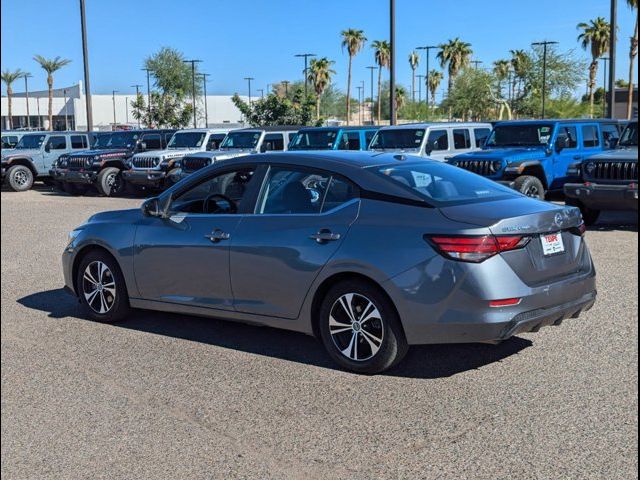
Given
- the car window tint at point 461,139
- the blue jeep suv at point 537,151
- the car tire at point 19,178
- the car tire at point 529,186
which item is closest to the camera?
the car tire at point 529,186

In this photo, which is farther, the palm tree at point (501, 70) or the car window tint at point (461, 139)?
the palm tree at point (501, 70)

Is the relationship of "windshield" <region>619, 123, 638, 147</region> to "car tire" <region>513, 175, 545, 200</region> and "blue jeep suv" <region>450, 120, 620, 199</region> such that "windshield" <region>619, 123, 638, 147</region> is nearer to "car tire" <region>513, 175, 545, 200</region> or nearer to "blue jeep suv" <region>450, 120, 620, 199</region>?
"blue jeep suv" <region>450, 120, 620, 199</region>

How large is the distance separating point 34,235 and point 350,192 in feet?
30.9

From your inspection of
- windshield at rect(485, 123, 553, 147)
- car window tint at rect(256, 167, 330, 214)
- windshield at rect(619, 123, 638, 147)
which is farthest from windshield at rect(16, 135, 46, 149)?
car window tint at rect(256, 167, 330, 214)

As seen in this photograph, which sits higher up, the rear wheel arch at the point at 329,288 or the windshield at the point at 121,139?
the windshield at the point at 121,139

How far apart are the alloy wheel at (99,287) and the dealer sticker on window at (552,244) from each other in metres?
3.71

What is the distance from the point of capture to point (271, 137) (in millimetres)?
20406

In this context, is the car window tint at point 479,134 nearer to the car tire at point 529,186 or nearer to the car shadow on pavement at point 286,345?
the car tire at point 529,186

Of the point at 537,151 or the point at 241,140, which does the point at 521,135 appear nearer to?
the point at 537,151

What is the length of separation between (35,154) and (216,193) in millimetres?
20408

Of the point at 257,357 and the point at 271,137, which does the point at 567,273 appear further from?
the point at 271,137

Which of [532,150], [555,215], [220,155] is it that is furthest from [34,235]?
[555,215]

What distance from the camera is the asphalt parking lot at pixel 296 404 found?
4.06m

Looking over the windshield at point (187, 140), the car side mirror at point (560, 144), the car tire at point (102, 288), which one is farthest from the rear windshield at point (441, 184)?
the windshield at point (187, 140)
